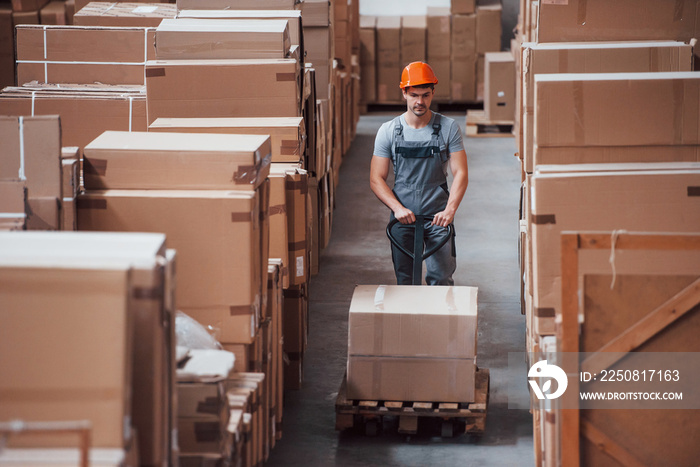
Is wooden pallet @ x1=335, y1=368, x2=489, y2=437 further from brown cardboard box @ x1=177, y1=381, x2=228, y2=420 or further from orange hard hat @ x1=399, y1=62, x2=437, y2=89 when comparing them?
orange hard hat @ x1=399, y1=62, x2=437, y2=89

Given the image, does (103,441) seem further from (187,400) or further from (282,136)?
(282,136)

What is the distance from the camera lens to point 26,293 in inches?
97.3

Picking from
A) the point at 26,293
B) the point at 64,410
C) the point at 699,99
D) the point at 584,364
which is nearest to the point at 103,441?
the point at 64,410

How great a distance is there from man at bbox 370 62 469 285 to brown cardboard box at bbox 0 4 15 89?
6.77 metres

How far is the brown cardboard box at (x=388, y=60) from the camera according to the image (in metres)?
14.9

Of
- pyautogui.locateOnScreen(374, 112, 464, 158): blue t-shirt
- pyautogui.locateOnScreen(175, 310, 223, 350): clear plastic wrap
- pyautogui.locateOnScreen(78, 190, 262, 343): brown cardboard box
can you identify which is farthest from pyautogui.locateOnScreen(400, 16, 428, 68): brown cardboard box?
pyautogui.locateOnScreen(175, 310, 223, 350): clear plastic wrap

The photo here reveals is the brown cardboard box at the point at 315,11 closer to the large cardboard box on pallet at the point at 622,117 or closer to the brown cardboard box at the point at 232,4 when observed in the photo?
the brown cardboard box at the point at 232,4

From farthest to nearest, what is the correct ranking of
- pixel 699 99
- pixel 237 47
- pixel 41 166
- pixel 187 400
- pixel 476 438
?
pixel 237 47 < pixel 476 438 < pixel 699 99 < pixel 41 166 < pixel 187 400

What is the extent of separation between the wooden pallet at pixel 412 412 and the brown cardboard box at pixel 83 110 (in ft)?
8.16

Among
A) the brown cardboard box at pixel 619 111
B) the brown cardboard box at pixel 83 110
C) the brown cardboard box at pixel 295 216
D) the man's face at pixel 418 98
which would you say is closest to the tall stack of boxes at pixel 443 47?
the brown cardboard box at pixel 83 110

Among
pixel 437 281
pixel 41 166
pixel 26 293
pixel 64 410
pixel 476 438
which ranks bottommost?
pixel 476 438

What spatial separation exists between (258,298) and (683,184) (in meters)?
1.86

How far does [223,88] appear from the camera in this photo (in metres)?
5.19

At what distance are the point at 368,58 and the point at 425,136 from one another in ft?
32.4
